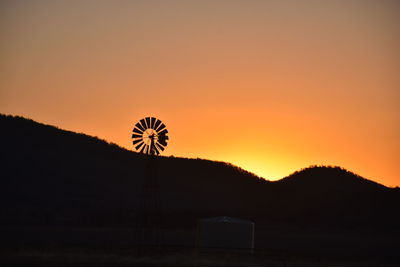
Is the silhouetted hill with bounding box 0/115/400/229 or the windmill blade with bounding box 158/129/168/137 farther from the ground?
the silhouetted hill with bounding box 0/115/400/229

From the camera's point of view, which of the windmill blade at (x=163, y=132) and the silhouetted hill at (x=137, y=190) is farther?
the silhouetted hill at (x=137, y=190)

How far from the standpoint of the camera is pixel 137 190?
126625 millimetres

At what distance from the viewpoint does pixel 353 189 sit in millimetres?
148875

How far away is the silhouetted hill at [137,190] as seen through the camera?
106062 mm

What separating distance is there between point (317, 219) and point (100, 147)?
41.7m

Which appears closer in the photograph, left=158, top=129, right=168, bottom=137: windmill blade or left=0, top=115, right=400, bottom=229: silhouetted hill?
left=158, top=129, right=168, bottom=137: windmill blade

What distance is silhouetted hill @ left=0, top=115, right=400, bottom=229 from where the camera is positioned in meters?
106

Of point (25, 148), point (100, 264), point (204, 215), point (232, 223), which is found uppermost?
point (25, 148)

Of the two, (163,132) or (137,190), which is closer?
(163,132)

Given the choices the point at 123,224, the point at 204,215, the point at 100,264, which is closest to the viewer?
the point at 100,264

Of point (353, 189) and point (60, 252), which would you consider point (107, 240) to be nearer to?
point (60, 252)

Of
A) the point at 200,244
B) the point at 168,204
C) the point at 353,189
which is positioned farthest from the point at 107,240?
the point at 353,189

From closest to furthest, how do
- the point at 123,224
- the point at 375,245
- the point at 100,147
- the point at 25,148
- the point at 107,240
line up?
the point at 107,240, the point at 375,245, the point at 123,224, the point at 25,148, the point at 100,147

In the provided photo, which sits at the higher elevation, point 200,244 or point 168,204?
point 168,204
